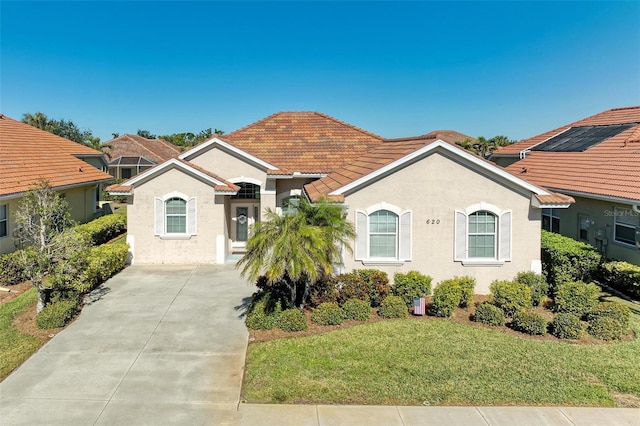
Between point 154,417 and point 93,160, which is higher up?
point 93,160

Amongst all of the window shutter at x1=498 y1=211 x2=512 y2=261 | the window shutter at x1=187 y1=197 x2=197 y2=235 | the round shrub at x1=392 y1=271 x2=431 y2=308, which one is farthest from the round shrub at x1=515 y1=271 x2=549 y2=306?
the window shutter at x1=187 y1=197 x2=197 y2=235

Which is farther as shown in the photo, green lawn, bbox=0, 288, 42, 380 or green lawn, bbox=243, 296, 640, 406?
green lawn, bbox=0, 288, 42, 380

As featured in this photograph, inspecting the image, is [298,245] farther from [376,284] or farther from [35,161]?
[35,161]

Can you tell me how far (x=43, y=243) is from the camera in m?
11.9

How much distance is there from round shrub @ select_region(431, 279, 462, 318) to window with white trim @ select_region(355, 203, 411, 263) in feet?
6.47

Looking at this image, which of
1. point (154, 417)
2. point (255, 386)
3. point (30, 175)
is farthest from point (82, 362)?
point (30, 175)

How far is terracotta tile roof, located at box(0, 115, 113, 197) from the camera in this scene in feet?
57.4

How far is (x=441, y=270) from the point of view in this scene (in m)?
14.0

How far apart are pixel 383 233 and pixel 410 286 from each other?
6.69ft

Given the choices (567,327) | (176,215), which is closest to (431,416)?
(567,327)

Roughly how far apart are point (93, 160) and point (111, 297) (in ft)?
63.7

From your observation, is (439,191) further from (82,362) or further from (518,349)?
(82,362)

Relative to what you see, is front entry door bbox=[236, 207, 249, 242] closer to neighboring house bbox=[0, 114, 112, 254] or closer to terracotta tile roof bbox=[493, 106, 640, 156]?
neighboring house bbox=[0, 114, 112, 254]

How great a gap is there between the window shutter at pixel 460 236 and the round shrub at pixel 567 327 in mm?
3622
